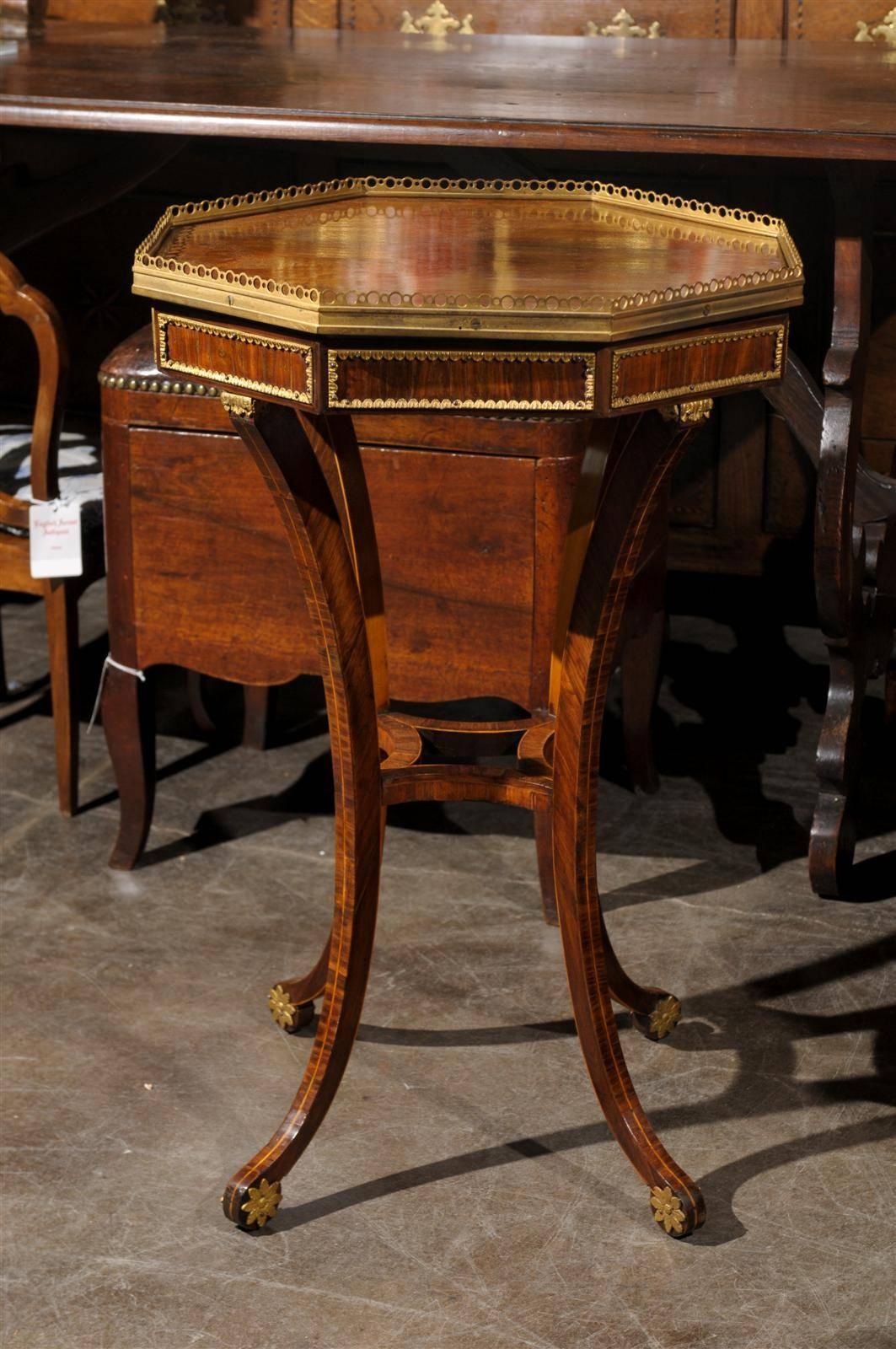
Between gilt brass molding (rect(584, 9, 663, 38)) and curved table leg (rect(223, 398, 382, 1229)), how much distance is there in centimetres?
215

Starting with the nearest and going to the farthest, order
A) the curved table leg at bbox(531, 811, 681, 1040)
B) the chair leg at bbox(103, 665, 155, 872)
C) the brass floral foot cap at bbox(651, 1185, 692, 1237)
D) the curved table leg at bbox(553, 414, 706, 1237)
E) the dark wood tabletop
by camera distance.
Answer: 1. the curved table leg at bbox(553, 414, 706, 1237)
2. the brass floral foot cap at bbox(651, 1185, 692, 1237)
3. the curved table leg at bbox(531, 811, 681, 1040)
4. the dark wood tabletop
5. the chair leg at bbox(103, 665, 155, 872)

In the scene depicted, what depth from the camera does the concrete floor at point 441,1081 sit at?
1.88 meters

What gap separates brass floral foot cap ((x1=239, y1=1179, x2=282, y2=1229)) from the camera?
197cm

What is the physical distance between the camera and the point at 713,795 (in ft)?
10.2

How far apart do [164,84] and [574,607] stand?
4.74ft

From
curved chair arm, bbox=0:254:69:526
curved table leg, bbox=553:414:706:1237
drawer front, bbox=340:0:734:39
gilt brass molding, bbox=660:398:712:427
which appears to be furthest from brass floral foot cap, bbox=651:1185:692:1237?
drawer front, bbox=340:0:734:39

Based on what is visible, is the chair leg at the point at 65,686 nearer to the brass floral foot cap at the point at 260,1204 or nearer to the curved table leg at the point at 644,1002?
the curved table leg at the point at 644,1002

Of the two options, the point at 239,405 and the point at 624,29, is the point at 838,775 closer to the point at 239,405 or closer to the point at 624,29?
the point at 239,405

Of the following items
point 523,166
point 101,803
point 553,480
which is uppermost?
point 523,166

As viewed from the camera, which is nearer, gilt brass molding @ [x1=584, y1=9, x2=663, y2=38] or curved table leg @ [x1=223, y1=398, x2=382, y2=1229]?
curved table leg @ [x1=223, y1=398, x2=382, y2=1229]

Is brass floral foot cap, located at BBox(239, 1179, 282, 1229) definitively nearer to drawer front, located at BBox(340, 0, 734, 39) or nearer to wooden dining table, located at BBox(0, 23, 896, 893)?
wooden dining table, located at BBox(0, 23, 896, 893)

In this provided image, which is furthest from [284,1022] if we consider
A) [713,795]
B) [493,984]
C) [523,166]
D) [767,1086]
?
[523,166]

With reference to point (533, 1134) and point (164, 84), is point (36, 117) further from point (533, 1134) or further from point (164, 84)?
point (533, 1134)

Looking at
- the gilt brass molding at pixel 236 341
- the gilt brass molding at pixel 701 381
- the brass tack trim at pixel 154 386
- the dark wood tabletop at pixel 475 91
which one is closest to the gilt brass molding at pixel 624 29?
the dark wood tabletop at pixel 475 91
